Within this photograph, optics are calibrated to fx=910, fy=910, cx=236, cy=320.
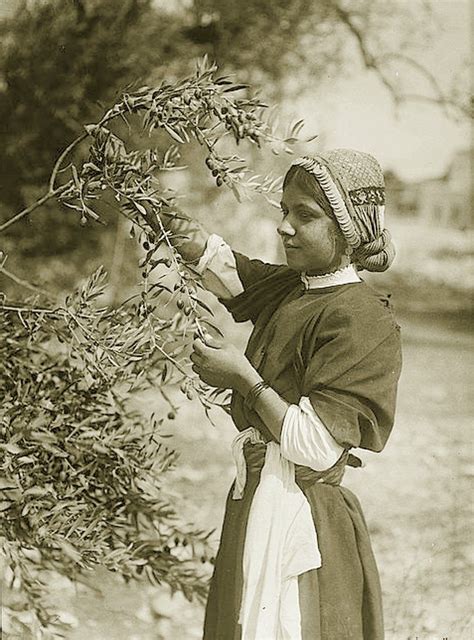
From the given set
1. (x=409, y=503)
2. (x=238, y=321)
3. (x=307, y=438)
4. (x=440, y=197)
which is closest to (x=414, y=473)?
(x=409, y=503)

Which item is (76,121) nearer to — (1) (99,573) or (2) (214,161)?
(2) (214,161)

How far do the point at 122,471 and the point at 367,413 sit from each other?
0.59m

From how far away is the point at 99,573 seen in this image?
1.94 m

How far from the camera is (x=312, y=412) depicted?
1234 mm

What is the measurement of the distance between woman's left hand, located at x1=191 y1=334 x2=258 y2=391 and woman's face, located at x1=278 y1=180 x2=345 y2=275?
0.53 ft

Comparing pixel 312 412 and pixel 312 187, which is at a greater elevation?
pixel 312 187

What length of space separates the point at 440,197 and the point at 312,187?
92 centimetres

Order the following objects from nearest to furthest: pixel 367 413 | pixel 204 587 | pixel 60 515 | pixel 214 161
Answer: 1. pixel 367 413
2. pixel 214 161
3. pixel 60 515
4. pixel 204 587

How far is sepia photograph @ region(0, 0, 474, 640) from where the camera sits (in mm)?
1290

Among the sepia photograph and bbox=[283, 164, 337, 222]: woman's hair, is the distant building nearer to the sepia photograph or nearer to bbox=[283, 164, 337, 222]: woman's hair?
the sepia photograph

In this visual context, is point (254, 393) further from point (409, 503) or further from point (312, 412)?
point (409, 503)

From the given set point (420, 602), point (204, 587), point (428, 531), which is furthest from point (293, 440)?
point (428, 531)

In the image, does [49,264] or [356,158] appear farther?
[49,264]

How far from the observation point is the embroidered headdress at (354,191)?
1.25 m
